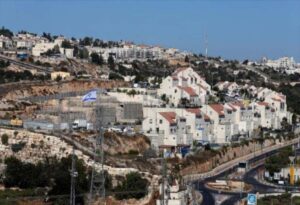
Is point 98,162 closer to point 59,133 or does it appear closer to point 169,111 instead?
point 59,133

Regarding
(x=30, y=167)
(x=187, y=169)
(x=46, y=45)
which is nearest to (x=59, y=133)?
(x=30, y=167)

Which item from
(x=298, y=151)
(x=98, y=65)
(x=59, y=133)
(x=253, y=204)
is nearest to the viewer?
(x=253, y=204)

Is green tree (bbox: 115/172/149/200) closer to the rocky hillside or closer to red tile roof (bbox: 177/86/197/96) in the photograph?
the rocky hillside

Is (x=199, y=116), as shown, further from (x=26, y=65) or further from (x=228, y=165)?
(x=26, y=65)

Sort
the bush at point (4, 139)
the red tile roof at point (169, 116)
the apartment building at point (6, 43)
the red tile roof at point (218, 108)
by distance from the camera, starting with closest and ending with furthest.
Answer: the bush at point (4, 139) < the red tile roof at point (169, 116) < the red tile roof at point (218, 108) < the apartment building at point (6, 43)

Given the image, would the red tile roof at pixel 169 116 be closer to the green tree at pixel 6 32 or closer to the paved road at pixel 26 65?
the paved road at pixel 26 65

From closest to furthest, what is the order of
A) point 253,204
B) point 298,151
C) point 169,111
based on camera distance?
point 253,204 < point 169,111 < point 298,151

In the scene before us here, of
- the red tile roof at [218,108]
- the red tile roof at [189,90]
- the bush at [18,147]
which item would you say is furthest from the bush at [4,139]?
the red tile roof at [189,90]

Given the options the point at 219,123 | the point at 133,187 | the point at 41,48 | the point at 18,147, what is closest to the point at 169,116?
the point at 219,123

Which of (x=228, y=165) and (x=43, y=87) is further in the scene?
(x=43, y=87)
